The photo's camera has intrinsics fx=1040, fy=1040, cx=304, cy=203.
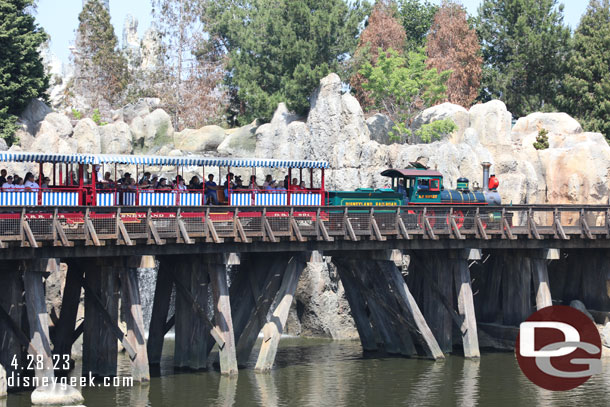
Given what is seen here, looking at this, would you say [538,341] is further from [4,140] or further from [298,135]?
[4,140]

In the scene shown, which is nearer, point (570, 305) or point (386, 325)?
point (386, 325)

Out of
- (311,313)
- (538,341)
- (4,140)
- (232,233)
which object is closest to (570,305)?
(538,341)

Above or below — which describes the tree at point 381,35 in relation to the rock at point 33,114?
above

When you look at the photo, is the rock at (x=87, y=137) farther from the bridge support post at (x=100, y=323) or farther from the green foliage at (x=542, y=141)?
the bridge support post at (x=100, y=323)

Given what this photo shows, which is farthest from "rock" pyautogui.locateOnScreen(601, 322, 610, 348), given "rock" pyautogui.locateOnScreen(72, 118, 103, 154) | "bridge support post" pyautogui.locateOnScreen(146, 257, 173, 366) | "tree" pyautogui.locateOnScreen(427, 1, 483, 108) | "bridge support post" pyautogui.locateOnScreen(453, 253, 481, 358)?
"tree" pyautogui.locateOnScreen(427, 1, 483, 108)

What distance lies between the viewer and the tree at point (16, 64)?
63.5 m

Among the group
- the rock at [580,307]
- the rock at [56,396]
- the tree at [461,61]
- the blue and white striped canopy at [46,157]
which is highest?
the tree at [461,61]

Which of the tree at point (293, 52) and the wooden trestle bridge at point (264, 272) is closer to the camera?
the wooden trestle bridge at point (264, 272)

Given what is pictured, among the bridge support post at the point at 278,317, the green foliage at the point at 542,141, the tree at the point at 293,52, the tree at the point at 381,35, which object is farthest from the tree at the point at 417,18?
the bridge support post at the point at 278,317

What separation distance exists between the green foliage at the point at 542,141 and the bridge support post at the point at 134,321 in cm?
3522

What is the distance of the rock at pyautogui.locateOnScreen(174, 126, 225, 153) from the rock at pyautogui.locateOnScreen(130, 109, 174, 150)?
4.47 feet

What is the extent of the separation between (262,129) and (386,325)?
27.1 m

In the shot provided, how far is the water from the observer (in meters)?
34.3

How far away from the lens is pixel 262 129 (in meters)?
68.1
